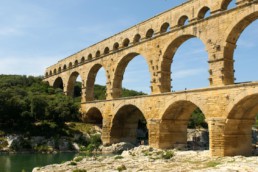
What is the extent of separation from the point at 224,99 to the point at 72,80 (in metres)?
30.3

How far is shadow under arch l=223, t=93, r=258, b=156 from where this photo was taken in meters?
21.9

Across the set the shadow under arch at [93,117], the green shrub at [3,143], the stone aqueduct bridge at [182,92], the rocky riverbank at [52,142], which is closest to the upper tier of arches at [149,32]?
the stone aqueduct bridge at [182,92]

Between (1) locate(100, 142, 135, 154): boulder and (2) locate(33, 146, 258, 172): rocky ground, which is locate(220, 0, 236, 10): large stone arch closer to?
(2) locate(33, 146, 258, 172): rocky ground

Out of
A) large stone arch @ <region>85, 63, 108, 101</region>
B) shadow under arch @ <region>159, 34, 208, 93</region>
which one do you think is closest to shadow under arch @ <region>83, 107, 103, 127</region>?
large stone arch @ <region>85, 63, 108, 101</region>

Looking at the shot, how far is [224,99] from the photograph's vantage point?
22.3 meters

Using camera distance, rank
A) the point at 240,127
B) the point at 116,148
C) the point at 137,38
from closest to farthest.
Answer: the point at 240,127
the point at 116,148
the point at 137,38

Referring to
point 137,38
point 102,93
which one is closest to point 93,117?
point 137,38

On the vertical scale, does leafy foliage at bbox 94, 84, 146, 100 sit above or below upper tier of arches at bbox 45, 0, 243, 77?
below

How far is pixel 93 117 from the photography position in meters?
42.7

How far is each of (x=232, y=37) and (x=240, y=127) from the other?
21.2 ft

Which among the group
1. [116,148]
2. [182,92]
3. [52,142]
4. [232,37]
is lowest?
[116,148]

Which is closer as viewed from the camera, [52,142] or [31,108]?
[52,142]

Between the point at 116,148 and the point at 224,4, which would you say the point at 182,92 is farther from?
the point at 116,148

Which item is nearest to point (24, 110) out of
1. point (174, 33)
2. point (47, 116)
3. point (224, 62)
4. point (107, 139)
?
point (47, 116)
